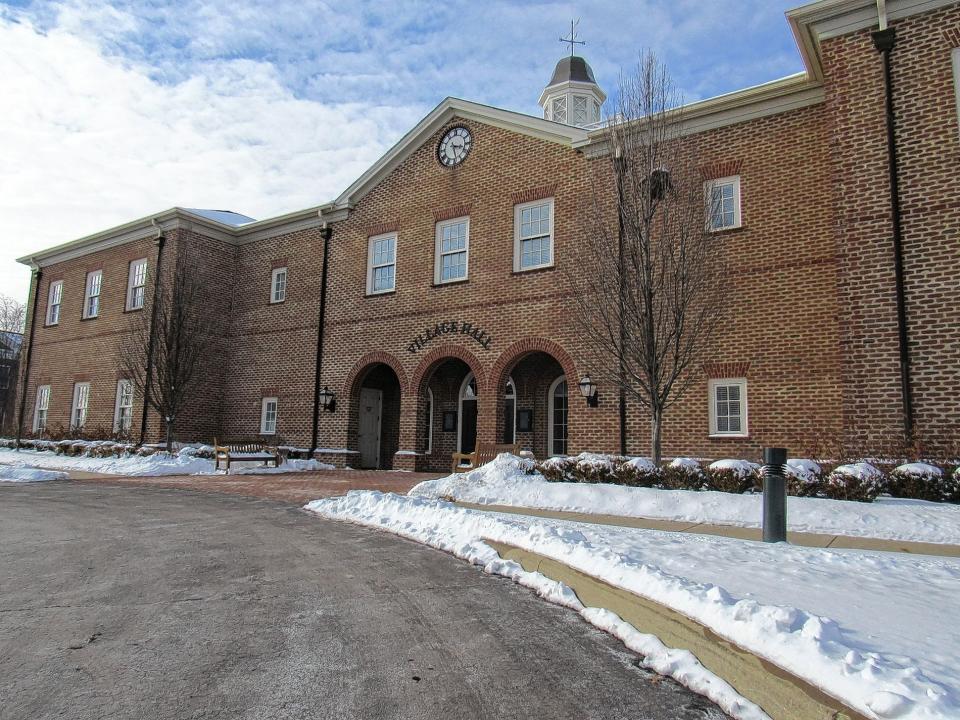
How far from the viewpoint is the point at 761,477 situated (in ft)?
31.0

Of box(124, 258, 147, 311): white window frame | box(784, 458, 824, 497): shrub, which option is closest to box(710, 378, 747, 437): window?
box(784, 458, 824, 497): shrub

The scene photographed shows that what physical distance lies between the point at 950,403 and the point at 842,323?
1906 millimetres

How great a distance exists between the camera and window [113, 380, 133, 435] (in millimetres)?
22859

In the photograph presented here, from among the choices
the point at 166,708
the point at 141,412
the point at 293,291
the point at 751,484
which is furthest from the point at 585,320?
the point at 141,412

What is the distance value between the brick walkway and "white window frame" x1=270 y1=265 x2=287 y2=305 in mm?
6914

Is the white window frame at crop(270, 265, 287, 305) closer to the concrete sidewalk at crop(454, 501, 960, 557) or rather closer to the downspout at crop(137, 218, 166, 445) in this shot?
the downspout at crop(137, 218, 166, 445)

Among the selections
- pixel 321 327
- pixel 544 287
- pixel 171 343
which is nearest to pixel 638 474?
pixel 544 287

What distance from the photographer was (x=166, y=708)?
3045mm

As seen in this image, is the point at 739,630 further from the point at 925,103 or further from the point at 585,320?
the point at 925,103

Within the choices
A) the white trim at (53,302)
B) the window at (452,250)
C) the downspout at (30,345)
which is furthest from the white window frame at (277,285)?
the downspout at (30,345)

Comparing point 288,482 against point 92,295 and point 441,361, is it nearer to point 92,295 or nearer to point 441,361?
point 441,361

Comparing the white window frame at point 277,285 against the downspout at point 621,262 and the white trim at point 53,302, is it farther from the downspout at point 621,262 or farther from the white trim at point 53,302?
the downspout at point 621,262

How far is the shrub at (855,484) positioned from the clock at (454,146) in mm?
12171

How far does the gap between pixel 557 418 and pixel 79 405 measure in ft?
59.5
